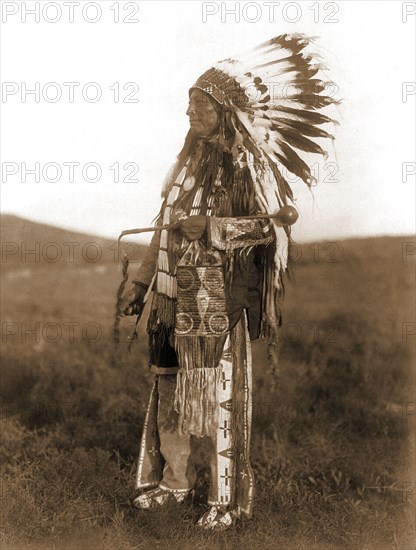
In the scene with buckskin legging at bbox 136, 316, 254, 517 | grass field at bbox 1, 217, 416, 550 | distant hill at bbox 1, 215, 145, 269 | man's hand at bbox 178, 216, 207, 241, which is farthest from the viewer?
distant hill at bbox 1, 215, 145, 269

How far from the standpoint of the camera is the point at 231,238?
2.98 meters

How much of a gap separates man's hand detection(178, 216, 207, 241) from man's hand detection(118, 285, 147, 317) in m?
0.45

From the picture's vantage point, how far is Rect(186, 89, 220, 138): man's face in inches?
120

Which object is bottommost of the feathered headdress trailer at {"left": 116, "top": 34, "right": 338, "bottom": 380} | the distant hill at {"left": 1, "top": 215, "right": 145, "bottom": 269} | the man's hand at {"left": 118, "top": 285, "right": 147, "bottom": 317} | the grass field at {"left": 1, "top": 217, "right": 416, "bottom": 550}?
the grass field at {"left": 1, "top": 217, "right": 416, "bottom": 550}

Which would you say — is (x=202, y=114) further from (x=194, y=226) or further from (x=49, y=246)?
(x=49, y=246)

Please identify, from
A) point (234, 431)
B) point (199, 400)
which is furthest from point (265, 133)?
point (234, 431)

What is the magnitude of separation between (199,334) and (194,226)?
46 cm

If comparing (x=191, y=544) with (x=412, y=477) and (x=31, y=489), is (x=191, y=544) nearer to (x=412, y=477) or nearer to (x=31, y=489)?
(x=31, y=489)

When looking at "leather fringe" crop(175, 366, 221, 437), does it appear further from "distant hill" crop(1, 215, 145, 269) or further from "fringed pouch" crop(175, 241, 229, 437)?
"distant hill" crop(1, 215, 145, 269)

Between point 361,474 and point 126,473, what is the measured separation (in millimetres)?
1322

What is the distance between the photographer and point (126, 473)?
12.4 ft

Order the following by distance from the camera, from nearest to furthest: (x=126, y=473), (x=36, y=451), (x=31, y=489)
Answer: (x=31, y=489) → (x=126, y=473) → (x=36, y=451)

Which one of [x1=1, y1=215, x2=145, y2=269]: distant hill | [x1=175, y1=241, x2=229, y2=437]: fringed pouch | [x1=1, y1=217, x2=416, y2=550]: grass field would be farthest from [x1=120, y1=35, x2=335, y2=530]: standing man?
[x1=1, y1=215, x2=145, y2=269]: distant hill

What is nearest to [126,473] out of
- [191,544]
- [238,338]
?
[191,544]
